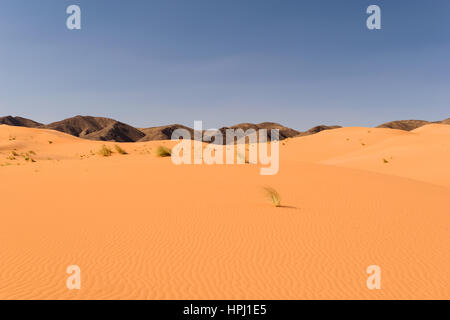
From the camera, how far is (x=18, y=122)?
343 feet

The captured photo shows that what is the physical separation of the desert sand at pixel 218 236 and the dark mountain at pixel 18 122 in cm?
10424

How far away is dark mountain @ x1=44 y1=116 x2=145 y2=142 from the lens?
89344mm

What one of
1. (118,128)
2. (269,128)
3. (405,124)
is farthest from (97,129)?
(405,124)

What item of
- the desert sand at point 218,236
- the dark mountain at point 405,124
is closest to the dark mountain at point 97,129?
the dark mountain at point 405,124

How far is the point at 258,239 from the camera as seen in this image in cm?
643

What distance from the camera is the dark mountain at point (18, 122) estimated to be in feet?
331

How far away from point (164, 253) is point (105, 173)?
920 centimetres

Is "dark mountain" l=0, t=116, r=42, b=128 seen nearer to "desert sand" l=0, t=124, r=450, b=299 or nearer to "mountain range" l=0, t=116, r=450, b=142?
"mountain range" l=0, t=116, r=450, b=142

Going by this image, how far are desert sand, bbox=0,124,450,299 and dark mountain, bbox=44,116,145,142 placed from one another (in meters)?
79.3

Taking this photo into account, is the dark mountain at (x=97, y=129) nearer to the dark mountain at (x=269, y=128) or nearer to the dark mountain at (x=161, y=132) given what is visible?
the dark mountain at (x=161, y=132)

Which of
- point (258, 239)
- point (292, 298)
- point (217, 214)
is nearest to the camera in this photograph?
point (292, 298)

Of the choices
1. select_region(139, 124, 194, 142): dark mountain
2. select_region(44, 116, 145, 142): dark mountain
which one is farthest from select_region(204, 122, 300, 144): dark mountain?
select_region(44, 116, 145, 142): dark mountain

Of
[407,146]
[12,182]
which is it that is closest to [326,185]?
[12,182]
